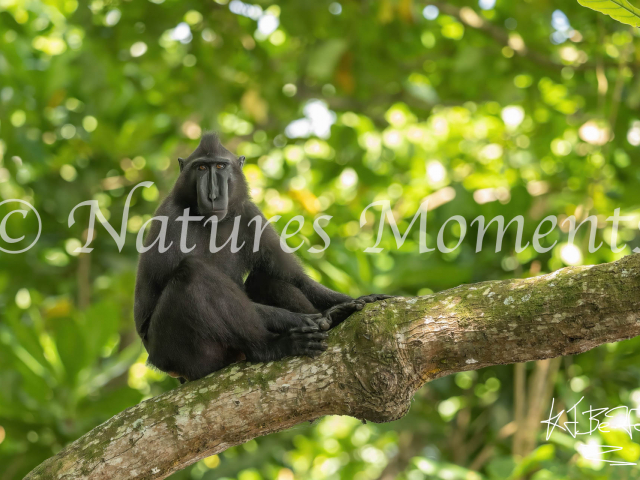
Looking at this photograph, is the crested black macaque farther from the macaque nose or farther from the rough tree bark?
the rough tree bark

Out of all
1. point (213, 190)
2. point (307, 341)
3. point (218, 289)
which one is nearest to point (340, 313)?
point (307, 341)

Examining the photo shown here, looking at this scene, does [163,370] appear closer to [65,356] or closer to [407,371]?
[407,371]

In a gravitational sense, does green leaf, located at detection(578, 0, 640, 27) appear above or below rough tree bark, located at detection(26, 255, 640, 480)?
above

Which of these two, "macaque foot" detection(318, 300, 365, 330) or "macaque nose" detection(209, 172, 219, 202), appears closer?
"macaque foot" detection(318, 300, 365, 330)

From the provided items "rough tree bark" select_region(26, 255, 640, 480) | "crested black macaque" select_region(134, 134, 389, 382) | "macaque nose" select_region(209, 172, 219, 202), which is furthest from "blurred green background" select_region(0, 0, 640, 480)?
"rough tree bark" select_region(26, 255, 640, 480)

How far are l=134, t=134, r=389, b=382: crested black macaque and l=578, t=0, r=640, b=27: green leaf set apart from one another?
67.1 inches

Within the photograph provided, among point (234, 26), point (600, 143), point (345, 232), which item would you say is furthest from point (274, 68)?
point (600, 143)

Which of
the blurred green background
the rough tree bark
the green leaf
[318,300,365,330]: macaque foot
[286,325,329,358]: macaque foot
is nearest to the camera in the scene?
the green leaf

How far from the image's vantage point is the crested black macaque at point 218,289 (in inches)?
136

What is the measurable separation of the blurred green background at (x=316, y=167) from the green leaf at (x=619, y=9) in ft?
11.1

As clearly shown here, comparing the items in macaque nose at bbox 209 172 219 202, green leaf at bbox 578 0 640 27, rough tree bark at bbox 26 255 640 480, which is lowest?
rough tree bark at bbox 26 255 640 480

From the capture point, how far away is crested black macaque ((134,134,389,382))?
3443mm

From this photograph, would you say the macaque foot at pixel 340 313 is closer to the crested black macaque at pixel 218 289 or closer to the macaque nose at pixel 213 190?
the crested black macaque at pixel 218 289

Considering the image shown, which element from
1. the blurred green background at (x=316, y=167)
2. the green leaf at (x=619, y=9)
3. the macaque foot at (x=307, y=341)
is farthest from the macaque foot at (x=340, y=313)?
the blurred green background at (x=316, y=167)
